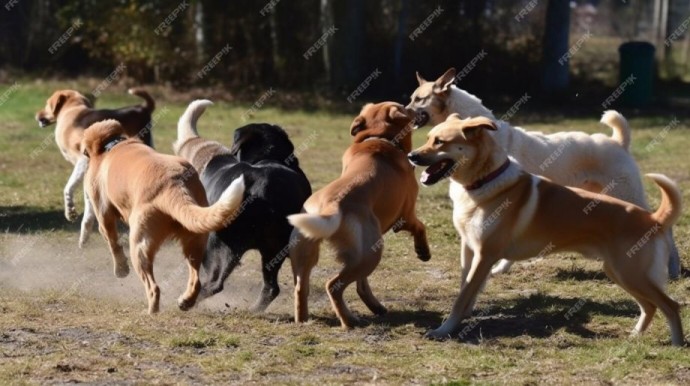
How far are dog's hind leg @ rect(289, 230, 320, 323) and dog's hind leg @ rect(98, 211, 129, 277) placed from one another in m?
1.50

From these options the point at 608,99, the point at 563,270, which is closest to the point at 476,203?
the point at 563,270

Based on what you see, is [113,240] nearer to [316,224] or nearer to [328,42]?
[316,224]

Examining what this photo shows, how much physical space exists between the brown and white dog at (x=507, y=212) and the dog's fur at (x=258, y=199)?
991 millimetres

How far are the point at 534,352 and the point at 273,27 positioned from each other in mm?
16699

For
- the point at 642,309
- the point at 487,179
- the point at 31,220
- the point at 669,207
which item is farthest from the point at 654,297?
the point at 31,220

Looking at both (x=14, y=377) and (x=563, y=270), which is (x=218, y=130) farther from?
(x=14, y=377)

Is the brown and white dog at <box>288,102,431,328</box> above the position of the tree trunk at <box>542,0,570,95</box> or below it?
above

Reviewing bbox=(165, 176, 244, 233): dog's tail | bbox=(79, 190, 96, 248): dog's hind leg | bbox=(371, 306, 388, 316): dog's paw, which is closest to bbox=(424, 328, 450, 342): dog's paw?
bbox=(371, 306, 388, 316): dog's paw

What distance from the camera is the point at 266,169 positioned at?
24.5ft

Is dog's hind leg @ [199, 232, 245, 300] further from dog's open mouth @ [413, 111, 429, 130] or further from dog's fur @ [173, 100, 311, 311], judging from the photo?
dog's open mouth @ [413, 111, 429, 130]

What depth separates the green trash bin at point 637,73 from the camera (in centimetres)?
2167

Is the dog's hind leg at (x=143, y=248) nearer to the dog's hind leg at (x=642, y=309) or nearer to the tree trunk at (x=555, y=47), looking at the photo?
the dog's hind leg at (x=642, y=309)

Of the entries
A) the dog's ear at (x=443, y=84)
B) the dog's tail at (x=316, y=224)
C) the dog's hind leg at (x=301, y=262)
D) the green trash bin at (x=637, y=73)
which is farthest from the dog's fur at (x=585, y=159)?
the green trash bin at (x=637, y=73)

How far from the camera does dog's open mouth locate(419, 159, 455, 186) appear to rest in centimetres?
686
